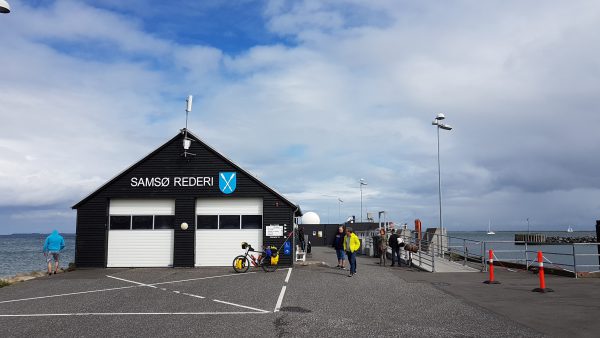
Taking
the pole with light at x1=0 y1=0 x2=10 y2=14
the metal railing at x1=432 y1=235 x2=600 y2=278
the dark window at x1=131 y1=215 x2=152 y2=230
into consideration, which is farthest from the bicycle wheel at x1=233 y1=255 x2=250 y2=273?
the pole with light at x1=0 y1=0 x2=10 y2=14

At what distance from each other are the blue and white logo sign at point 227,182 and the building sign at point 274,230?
7.68 feet

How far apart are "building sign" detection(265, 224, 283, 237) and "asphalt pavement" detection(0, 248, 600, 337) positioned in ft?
13.6

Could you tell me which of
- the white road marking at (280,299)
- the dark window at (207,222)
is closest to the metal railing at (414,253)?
the white road marking at (280,299)

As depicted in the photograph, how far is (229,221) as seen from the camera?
22.4m

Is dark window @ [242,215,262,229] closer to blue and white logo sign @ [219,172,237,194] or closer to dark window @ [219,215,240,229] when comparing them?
dark window @ [219,215,240,229]

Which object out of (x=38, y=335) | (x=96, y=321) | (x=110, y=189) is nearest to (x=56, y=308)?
(x=96, y=321)

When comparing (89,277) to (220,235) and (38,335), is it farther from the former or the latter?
(38,335)

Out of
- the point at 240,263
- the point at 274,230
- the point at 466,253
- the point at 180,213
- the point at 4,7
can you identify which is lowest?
the point at 240,263

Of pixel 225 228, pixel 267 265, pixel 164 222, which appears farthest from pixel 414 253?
pixel 164 222

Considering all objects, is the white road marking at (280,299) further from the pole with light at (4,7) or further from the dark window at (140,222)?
the dark window at (140,222)

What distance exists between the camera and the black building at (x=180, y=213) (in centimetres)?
2205

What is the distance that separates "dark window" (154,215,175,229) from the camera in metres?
22.4

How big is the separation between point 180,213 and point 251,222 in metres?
3.19

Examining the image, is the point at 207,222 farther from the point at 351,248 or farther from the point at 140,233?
the point at 351,248
